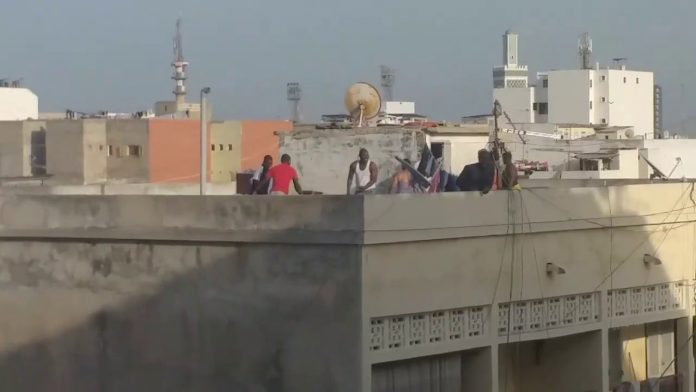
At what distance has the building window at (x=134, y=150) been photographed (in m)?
31.1

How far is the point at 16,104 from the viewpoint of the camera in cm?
3909

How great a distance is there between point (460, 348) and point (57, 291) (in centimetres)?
378

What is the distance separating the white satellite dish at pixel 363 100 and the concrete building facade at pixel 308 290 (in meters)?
4.93

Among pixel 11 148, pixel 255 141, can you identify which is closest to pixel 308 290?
pixel 255 141

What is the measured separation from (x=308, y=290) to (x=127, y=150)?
22.0 m

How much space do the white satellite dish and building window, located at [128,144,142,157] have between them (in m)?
14.8

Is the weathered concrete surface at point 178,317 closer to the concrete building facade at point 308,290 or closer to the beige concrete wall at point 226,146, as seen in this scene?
the concrete building facade at point 308,290

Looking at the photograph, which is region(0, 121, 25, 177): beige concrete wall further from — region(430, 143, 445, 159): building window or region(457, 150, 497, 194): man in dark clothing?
region(457, 150, 497, 194): man in dark clothing

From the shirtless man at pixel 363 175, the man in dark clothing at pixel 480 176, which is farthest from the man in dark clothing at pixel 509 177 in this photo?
the shirtless man at pixel 363 175

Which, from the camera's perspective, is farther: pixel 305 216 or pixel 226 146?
pixel 226 146

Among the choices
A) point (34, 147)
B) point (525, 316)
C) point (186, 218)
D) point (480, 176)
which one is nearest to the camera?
point (186, 218)

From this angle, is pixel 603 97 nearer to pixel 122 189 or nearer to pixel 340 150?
pixel 340 150

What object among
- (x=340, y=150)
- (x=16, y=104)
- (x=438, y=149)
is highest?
(x=16, y=104)

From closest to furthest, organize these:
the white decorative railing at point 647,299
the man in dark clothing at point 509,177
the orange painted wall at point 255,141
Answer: the man in dark clothing at point 509,177, the white decorative railing at point 647,299, the orange painted wall at point 255,141
